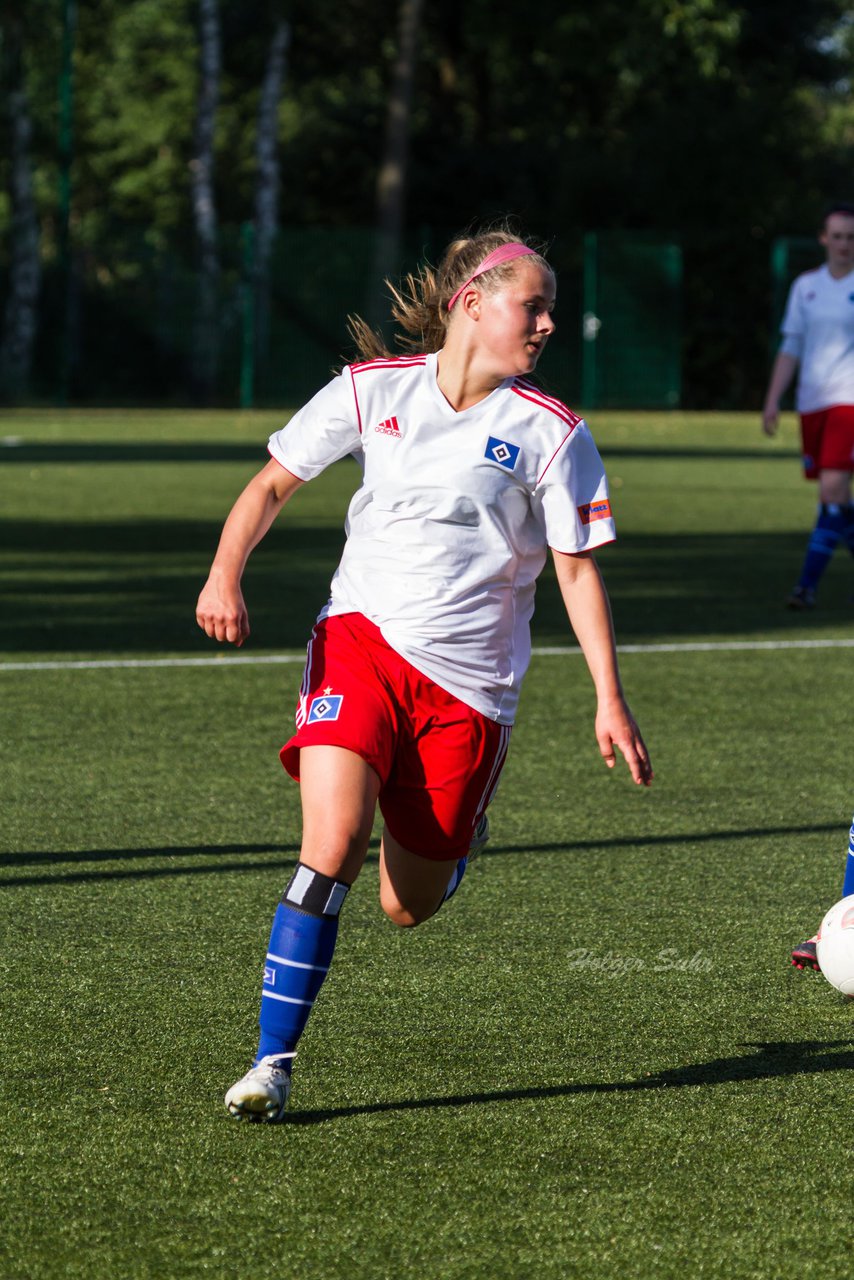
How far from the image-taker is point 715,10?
40438 millimetres

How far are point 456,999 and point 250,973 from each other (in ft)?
1.76

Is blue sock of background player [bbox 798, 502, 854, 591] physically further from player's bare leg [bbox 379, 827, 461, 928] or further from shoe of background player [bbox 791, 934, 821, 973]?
player's bare leg [bbox 379, 827, 461, 928]

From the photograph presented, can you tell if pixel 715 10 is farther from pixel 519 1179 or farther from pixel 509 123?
pixel 519 1179

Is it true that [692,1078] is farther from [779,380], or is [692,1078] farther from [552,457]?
[779,380]

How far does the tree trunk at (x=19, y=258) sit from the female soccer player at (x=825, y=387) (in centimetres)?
2544

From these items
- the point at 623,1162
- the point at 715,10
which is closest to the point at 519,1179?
the point at 623,1162

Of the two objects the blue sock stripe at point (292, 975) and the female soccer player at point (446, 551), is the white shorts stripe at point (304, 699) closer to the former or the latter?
the female soccer player at point (446, 551)

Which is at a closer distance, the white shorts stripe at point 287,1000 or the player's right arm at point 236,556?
the white shorts stripe at point 287,1000

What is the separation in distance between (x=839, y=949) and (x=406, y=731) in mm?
1171

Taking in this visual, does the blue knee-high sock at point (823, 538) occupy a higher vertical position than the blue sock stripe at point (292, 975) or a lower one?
lower

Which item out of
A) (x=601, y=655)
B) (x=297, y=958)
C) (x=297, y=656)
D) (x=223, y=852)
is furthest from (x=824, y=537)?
(x=297, y=958)

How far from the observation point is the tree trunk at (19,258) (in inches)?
1391

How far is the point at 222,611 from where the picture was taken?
12.9 ft

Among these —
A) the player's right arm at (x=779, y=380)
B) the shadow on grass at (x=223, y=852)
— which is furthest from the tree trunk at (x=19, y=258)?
the shadow on grass at (x=223, y=852)
